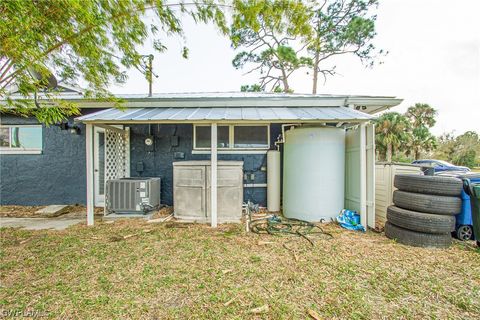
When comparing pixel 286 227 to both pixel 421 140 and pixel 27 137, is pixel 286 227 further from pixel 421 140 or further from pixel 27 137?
pixel 421 140

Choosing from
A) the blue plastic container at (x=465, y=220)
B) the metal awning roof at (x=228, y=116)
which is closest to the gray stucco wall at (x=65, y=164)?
the metal awning roof at (x=228, y=116)

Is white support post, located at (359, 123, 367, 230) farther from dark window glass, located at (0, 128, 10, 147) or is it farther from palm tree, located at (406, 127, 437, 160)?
palm tree, located at (406, 127, 437, 160)

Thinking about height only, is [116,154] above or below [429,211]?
above

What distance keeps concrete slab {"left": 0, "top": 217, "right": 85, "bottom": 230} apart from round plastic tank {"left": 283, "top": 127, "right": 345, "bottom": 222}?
5.03 metres

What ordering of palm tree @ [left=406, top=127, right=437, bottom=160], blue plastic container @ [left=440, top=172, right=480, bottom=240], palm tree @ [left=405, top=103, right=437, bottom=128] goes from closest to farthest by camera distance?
1. blue plastic container @ [left=440, top=172, right=480, bottom=240]
2. palm tree @ [left=406, top=127, right=437, bottom=160]
3. palm tree @ [left=405, top=103, right=437, bottom=128]

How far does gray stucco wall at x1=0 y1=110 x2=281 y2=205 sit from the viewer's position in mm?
5652

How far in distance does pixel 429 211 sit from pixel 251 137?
153 inches

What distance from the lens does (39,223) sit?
Answer: 4.48 m

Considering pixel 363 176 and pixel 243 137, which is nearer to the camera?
pixel 363 176

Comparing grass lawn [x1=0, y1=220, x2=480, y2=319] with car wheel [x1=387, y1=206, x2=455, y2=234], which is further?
car wheel [x1=387, y1=206, x2=455, y2=234]

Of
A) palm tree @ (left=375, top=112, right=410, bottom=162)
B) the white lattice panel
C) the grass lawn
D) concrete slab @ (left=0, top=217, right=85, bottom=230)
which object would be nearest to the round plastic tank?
the grass lawn

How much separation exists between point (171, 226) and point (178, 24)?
362 centimetres

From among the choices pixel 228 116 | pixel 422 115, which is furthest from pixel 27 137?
pixel 422 115

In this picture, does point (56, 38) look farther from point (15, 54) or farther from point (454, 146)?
point (454, 146)
